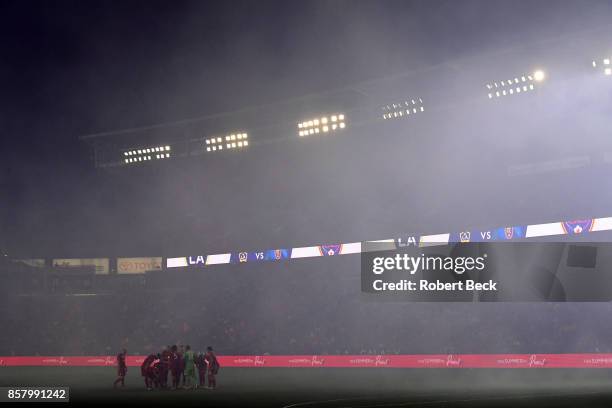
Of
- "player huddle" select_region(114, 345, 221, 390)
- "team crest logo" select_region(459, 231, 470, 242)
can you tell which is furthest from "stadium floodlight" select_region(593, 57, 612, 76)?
"player huddle" select_region(114, 345, 221, 390)

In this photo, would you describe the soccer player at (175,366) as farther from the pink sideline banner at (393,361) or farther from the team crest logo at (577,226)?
the team crest logo at (577,226)

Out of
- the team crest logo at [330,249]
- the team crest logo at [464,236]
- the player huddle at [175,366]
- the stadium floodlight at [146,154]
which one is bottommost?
the player huddle at [175,366]

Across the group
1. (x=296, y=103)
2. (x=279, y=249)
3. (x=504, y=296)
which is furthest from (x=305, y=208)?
(x=504, y=296)

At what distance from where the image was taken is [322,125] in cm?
3105

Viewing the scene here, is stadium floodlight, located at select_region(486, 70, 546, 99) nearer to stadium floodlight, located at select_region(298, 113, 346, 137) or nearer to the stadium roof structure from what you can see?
the stadium roof structure

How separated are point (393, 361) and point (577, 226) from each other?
8359mm

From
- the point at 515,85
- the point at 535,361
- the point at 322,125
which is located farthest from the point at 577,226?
the point at 322,125

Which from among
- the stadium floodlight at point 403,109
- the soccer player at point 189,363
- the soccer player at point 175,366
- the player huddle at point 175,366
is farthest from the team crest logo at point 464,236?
the soccer player at point 175,366

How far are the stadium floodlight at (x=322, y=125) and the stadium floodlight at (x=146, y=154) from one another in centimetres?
721

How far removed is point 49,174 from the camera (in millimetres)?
34625

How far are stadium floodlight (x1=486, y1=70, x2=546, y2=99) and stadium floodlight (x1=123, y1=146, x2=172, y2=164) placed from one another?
16.1 m

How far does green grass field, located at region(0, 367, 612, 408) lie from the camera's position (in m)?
14.9

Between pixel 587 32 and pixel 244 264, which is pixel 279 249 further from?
pixel 587 32

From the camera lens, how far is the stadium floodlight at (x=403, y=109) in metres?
27.8
